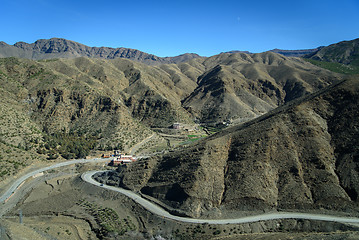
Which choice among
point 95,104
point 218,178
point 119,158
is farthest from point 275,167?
point 95,104

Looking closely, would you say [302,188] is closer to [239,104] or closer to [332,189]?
[332,189]

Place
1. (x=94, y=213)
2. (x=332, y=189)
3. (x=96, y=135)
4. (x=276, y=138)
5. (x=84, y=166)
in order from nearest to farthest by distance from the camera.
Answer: (x=332, y=189)
(x=94, y=213)
(x=276, y=138)
(x=84, y=166)
(x=96, y=135)

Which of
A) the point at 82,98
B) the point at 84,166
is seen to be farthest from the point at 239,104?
the point at 84,166

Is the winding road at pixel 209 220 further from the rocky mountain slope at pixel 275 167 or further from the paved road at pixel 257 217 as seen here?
the rocky mountain slope at pixel 275 167

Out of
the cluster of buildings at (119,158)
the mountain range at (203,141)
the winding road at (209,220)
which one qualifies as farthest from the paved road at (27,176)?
the cluster of buildings at (119,158)

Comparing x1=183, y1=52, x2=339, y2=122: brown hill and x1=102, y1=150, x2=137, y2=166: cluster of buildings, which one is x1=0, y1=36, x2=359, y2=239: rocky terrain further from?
x1=183, y1=52, x2=339, y2=122: brown hill

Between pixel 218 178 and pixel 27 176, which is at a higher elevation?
pixel 27 176

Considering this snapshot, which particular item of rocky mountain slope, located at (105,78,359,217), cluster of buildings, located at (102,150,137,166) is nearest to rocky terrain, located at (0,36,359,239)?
rocky mountain slope, located at (105,78,359,217)

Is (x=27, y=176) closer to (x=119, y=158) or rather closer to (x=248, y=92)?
(x=119, y=158)
